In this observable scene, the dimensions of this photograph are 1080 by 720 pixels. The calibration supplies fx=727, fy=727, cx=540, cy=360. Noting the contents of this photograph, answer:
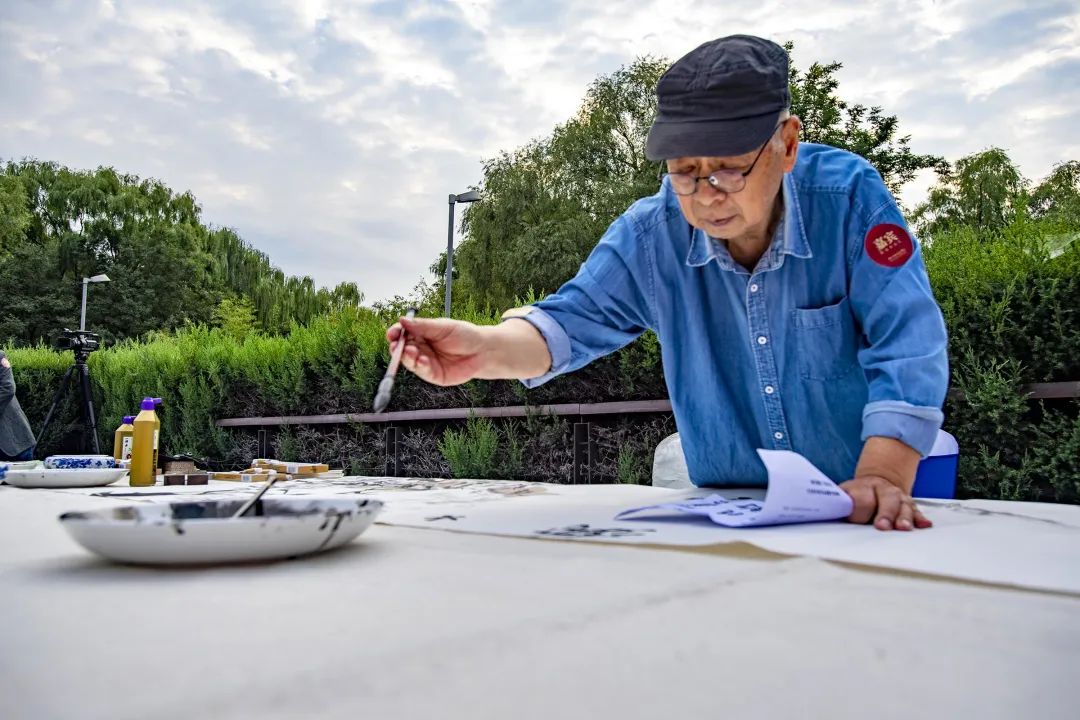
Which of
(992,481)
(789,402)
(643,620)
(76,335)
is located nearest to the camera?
(643,620)

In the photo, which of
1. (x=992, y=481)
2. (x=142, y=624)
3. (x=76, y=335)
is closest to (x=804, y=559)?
(x=142, y=624)

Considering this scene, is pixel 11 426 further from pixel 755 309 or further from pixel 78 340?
pixel 755 309

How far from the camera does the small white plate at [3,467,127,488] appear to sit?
2037mm

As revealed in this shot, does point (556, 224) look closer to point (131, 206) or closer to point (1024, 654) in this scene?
point (1024, 654)

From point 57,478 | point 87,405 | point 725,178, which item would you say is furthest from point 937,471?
point 87,405

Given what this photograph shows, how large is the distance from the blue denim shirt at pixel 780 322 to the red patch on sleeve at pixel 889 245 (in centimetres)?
1

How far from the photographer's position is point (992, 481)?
2.57 metres

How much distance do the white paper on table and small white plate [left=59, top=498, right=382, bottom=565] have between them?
53cm

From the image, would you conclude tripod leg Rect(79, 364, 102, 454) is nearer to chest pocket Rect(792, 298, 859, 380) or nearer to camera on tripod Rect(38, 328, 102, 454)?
camera on tripod Rect(38, 328, 102, 454)

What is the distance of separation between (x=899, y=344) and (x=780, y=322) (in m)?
0.29

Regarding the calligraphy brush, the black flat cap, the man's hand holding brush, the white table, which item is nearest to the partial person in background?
the man's hand holding brush

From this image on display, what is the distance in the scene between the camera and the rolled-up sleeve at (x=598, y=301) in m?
1.71

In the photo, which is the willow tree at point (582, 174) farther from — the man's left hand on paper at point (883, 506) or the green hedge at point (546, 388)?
the man's left hand on paper at point (883, 506)

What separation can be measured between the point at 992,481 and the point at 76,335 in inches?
240
